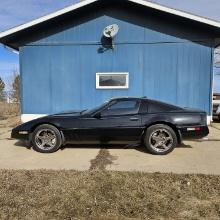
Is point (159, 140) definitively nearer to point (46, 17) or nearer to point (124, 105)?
point (124, 105)

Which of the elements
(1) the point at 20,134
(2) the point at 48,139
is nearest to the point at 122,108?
(2) the point at 48,139

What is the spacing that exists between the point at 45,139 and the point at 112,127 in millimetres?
1535

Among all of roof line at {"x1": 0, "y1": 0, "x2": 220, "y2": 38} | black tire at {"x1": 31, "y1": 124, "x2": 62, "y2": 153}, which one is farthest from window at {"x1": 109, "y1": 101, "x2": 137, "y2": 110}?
roof line at {"x1": 0, "y1": 0, "x2": 220, "y2": 38}

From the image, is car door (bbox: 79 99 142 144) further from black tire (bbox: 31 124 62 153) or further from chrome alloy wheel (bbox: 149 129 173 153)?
black tire (bbox: 31 124 62 153)

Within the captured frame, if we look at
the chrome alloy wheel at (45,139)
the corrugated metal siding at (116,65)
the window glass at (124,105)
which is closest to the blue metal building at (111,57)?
the corrugated metal siding at (116,65)

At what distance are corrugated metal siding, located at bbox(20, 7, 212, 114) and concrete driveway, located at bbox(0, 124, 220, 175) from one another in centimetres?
389

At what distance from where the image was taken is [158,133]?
8.36 metres

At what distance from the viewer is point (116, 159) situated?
25.6 ft

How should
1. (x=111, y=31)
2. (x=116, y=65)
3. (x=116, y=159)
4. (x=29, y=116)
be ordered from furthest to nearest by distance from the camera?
(x=29, y=116) → (x=116, y=65) → (x=111, y=31) → (x=116, y=159)

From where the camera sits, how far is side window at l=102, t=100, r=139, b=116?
8609mm

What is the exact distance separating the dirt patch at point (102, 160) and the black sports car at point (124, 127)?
37cm

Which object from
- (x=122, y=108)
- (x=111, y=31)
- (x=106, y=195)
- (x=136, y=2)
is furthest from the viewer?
(x=111, y=31)

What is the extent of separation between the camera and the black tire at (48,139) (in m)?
8.48

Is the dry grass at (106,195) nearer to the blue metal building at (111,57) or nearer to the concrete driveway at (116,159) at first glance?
the concrete driveway at (116,159)
